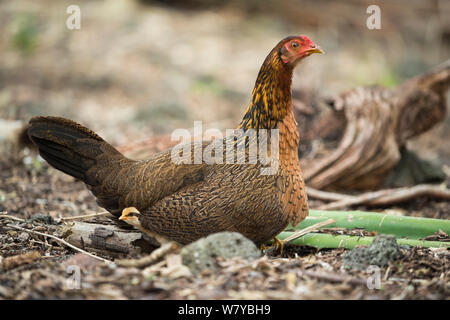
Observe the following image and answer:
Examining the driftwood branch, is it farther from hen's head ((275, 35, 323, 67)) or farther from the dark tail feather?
the dark tail feather

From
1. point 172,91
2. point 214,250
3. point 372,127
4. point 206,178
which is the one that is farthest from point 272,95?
point 172,91

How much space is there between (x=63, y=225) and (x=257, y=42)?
8179 millimetres

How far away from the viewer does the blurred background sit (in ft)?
28.1

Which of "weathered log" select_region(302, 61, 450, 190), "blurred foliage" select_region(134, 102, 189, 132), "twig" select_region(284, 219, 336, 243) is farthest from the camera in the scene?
→ "blurred foliage" select_region(134, 102, 189, 132)

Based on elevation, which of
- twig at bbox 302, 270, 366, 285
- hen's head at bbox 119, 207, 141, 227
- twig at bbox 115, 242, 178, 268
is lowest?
twig at bbox 302, 270, 366, 285

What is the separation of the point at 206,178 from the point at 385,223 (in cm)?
154

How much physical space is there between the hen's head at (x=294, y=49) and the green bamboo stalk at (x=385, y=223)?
4.32ft

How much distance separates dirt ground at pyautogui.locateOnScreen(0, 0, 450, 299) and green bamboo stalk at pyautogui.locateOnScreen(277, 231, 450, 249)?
0.08 m

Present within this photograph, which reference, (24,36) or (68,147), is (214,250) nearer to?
(68,147)

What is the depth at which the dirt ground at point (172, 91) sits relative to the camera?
2.69 metres

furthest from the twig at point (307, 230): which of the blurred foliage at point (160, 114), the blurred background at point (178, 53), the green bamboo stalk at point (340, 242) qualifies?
the blurred foliage at point (160, 114)

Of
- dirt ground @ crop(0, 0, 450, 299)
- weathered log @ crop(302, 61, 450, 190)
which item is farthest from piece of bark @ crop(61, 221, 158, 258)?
weathered log @ crop(302, 61, 450, 190)

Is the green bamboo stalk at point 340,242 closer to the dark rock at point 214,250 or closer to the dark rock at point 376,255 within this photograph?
the dark rock at point 376,255

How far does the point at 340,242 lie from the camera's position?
350cm
